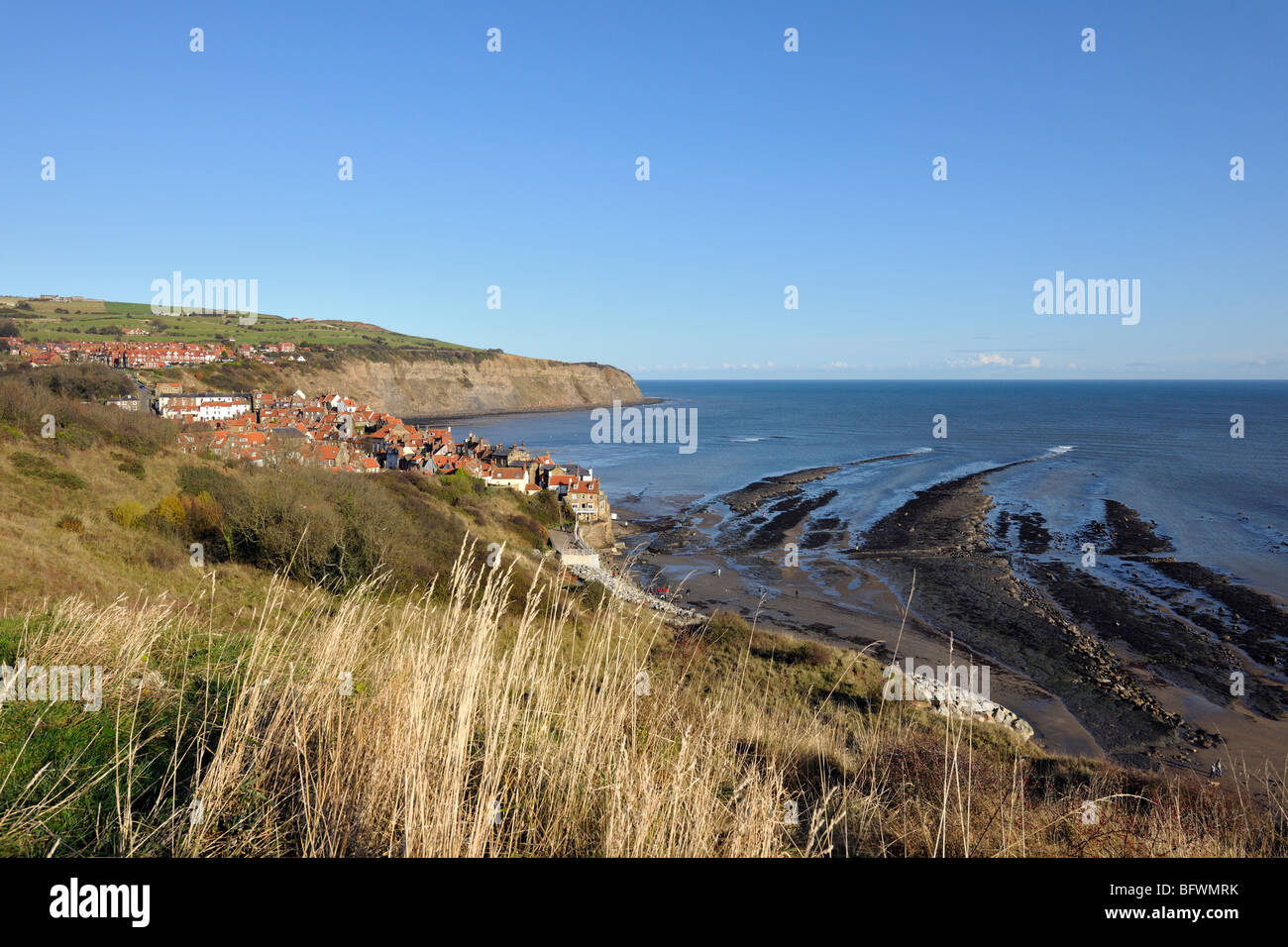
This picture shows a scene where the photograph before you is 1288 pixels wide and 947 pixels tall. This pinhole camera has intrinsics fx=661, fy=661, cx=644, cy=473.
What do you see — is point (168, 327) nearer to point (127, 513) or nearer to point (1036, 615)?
point (127, 513)

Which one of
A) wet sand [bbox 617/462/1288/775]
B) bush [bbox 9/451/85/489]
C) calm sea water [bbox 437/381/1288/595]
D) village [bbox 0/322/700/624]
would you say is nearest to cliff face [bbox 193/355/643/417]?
calm sea water [bbox 437/381/1288/595]

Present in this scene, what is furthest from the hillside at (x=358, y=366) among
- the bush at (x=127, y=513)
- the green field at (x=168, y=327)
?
the bush at (x=127, y=513)

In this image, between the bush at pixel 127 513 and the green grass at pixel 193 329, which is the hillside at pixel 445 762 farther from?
the green grass at pixel 193 329

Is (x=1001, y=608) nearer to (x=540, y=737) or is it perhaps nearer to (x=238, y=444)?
(x=540, y=737)

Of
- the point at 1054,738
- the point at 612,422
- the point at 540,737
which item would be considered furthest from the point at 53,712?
the point at 612,422

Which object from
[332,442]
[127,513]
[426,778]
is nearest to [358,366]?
[332,442]
